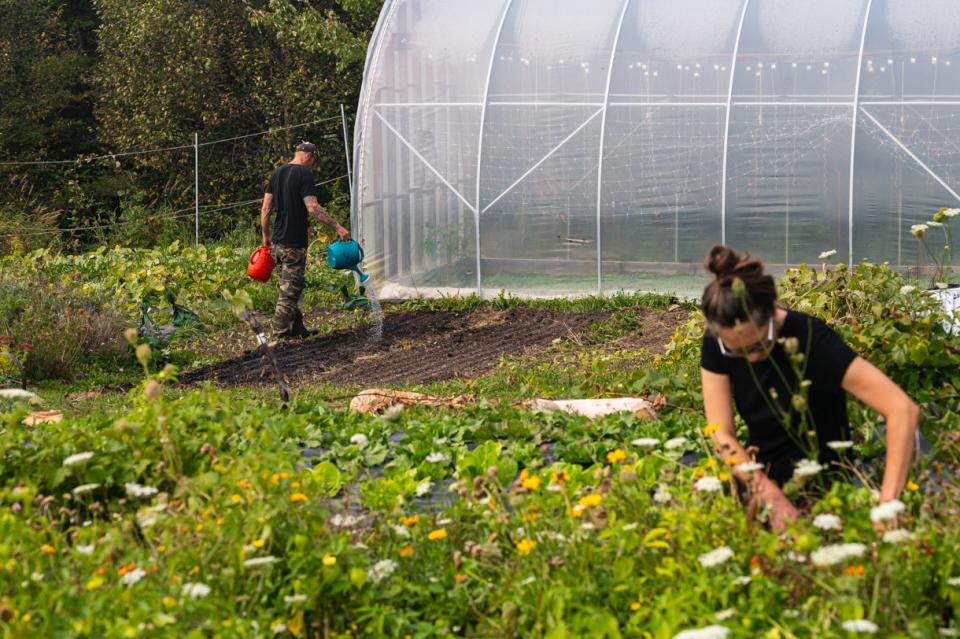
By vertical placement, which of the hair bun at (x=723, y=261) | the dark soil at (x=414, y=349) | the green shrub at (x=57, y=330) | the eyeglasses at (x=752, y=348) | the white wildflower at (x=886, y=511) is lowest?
the dark soil at (x=414, y=349)

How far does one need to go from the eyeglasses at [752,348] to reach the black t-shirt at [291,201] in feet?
A: 23.9

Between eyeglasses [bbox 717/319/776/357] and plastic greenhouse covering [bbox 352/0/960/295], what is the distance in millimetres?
8121

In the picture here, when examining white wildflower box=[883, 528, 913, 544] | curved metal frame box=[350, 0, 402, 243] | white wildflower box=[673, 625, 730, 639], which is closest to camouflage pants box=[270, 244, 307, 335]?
curved metal frame box=[350, 0, 402, 243]

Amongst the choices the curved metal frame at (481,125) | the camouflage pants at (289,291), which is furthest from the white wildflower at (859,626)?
the curved metal frame at (481,125)

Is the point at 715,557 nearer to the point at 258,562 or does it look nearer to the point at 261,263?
the point at 258,562

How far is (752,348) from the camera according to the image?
3621mm

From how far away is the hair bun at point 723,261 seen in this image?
11.6 feet

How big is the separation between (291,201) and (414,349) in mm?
1747

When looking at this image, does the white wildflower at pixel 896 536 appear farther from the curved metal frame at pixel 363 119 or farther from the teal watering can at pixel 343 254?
the curved metal frame at pixel 363 119

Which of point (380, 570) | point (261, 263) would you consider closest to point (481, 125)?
point (261, 263)

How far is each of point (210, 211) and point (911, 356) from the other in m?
16.8

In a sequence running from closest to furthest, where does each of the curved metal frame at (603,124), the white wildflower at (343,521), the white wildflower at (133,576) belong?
1. the white wildflower at (133,576)
2. the white wildflower at (343,521)
3. the curved metal frame at (603,124)

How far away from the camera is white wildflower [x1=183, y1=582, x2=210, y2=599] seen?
2826 mm

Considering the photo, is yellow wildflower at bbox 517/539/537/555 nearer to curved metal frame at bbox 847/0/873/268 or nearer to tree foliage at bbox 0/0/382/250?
curved metal frame at bbox 847/0/873/268
